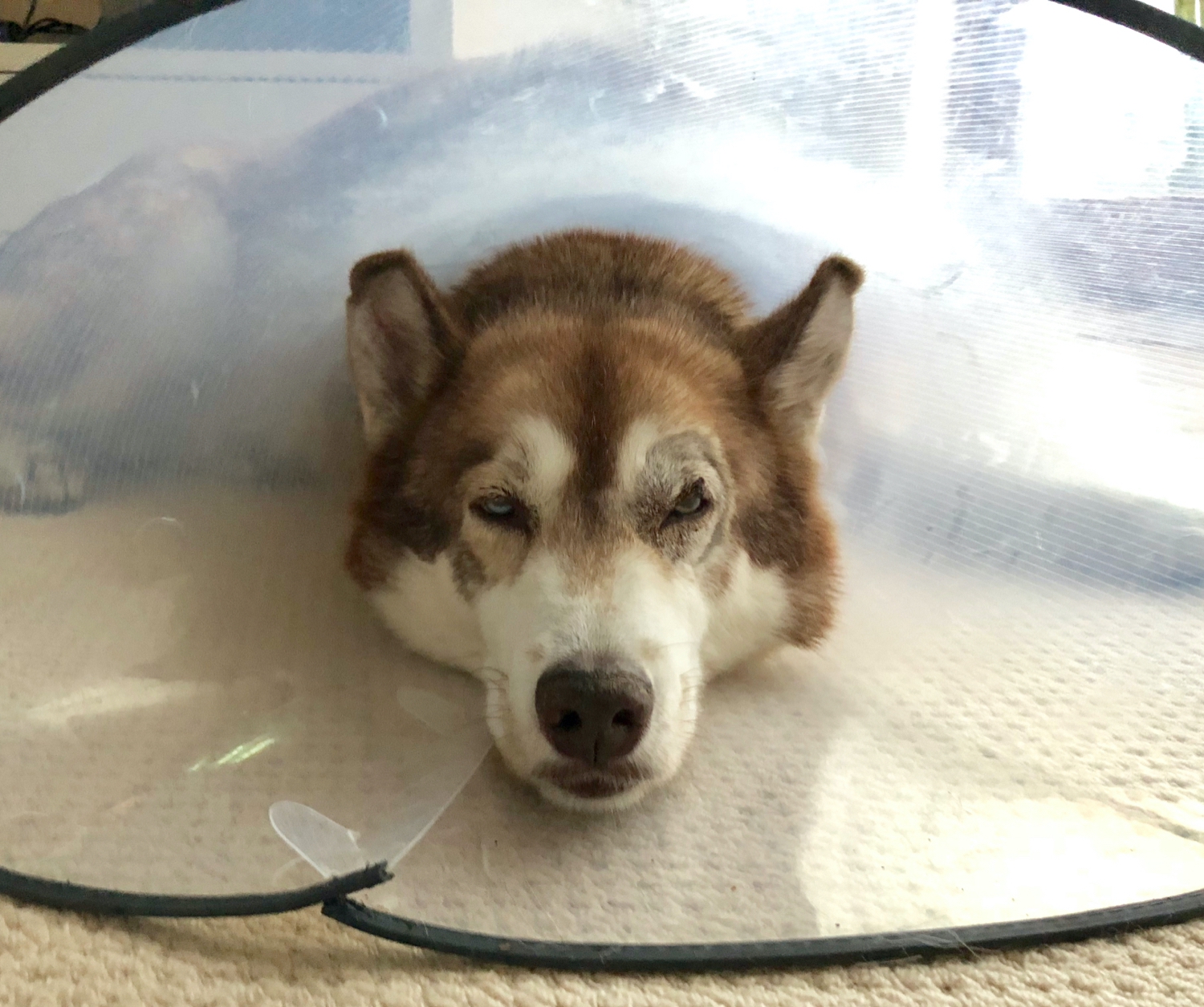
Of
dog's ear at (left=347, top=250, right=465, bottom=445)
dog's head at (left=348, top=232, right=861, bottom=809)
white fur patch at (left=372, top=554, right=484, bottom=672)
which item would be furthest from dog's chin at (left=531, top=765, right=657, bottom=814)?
dog's ear at (left=347, top=250, right=465, bottom=445)

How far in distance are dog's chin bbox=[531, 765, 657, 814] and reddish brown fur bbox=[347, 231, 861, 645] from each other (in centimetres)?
23

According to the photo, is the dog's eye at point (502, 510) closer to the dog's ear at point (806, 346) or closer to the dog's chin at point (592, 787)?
the dog's chin at point (592, 787)

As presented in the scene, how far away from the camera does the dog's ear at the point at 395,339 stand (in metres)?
1.11

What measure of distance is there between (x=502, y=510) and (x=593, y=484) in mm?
112

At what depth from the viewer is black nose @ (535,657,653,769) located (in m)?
0.92

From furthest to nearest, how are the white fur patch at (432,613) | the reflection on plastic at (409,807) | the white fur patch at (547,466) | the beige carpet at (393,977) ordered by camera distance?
the white fur patch at (432,613) < the white fur patch at (547,466) < the reflection on plastic at (409,807) < the beige carpet at (393,977)

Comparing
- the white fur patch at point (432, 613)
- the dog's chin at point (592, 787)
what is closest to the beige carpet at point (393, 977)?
the dog's chin at point (592, 787)

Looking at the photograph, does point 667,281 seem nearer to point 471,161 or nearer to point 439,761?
point 471,161

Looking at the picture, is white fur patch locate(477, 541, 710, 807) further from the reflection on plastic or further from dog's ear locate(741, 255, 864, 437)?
dog's ear locate(741, 255, 864, 437)

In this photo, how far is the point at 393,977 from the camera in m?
0.85

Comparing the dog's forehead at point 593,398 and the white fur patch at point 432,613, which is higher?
the dog's forehead at point 593,398

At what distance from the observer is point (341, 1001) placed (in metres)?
0.82

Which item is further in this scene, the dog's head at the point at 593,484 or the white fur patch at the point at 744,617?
the white fur patch at the point at 744,617

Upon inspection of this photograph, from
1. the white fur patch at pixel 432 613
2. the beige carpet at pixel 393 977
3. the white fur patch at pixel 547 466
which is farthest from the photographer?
the white fur patch at pixel 432 613
